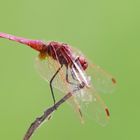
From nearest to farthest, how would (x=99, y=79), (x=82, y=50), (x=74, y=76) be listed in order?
(x=74, y=76) → (x=99, y=79) → (x=82, y=50)

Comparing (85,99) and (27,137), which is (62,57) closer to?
(85,99)

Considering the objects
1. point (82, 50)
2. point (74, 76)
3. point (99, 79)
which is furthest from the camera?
point (82, 50)

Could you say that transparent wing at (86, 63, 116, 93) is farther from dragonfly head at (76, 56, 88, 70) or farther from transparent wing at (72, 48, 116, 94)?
dragonfly head at (76, 56, 88, 70)

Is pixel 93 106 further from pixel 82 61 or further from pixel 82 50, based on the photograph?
pixel 82 50

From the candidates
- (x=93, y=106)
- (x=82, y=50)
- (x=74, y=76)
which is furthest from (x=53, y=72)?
(x=82, y=50)

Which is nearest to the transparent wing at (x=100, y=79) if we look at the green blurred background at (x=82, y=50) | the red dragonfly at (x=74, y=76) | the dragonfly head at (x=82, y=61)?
the red dragonfly at (x=74, y=76)

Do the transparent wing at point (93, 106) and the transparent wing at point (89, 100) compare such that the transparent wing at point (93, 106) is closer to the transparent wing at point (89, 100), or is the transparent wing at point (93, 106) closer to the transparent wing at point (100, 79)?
the transparent wing at point (89, 100)
